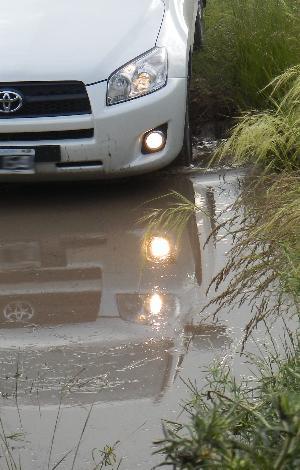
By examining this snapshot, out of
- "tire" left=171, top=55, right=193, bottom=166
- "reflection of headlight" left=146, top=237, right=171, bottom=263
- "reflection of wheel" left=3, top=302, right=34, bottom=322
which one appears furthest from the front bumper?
"reflection of wheel" left=3, top=302, right=34, bottom=322

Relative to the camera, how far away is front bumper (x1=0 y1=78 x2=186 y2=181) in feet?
21.6

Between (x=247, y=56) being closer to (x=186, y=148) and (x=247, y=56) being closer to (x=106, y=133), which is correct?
(x=186, y=148)

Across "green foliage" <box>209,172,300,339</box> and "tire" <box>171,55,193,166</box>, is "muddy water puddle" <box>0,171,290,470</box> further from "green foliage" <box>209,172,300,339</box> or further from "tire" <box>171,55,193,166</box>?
"green foliage" <box>209,172,300,339</box>

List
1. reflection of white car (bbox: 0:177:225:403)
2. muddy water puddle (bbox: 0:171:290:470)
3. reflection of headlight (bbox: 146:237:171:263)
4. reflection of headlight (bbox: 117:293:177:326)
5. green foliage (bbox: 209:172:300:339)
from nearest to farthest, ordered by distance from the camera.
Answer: green foliage (bbox: 209:172:300:339) → muddy water puddle (bbox: 0:171:290:470) → reflection of white car (bbox: 0:177:225:403) → reflection of headlight (bbox: 117:293:177:326) → reflection of headlight (bbox: 146:237:171:263)

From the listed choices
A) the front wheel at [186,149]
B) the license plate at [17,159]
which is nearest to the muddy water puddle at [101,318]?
the front wheel at [186,149]

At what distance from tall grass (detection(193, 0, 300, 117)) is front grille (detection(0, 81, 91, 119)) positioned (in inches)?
58.6

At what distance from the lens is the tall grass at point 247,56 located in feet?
25.8

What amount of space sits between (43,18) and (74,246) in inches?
67.3

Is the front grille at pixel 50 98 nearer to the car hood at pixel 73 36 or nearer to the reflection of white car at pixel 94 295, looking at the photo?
the car hood at pixel 73 36

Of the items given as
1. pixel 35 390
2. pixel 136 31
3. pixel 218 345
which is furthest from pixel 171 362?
pixel 136 31

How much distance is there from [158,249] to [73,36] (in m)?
1.57

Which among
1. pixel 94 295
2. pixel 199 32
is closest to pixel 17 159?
pixel 94 295

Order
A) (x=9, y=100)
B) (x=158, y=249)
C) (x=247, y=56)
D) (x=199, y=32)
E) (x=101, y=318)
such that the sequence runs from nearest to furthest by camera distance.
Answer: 1. (x=101, y=318)
2. (x=158, y=249)
3. (x=9, y=100)
4. (x=247, y=56)
5. (x=199, y=32)

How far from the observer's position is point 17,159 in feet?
21.7
